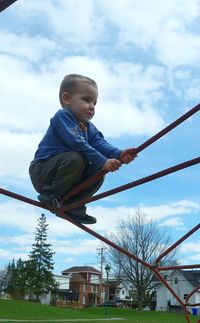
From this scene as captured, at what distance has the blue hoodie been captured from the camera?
8.67 feet

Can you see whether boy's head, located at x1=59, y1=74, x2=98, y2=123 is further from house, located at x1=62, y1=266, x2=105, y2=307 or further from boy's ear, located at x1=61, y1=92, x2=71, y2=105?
house, located at x1=62, y1=266, x2=105, y2=307

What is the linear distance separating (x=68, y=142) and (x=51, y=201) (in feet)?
1.19

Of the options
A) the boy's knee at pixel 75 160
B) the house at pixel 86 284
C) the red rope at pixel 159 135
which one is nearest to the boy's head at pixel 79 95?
the boy's knee at pixel 75 160

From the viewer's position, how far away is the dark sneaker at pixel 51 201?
2773mm

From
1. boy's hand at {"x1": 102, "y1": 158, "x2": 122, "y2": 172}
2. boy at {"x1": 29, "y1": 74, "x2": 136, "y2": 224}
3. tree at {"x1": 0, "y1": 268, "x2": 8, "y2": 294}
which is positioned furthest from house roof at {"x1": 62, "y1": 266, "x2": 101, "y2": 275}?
boy's hand at {"x1": 102, "y1": 158, "x2": 122, "y2": 172}

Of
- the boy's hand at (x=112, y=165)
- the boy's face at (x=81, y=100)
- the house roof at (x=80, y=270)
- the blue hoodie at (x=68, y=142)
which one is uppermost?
the house roof at (x=80, y=270)

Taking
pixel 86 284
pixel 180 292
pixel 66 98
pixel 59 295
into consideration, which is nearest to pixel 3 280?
pixel 59 295

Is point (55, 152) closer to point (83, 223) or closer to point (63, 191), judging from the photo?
point (63, 191)

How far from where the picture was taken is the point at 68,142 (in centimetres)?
267

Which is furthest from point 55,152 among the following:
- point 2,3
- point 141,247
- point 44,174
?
point 141,247

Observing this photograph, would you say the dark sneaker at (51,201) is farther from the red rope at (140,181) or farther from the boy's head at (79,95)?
the boy's head at (79,95)

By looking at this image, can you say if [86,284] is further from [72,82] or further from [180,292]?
[72,82]

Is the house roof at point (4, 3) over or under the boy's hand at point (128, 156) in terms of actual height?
over

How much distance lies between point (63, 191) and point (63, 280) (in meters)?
78.3
